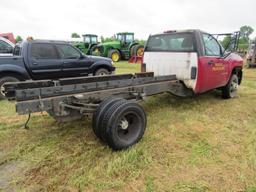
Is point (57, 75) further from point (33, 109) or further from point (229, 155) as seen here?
point (229, 155)

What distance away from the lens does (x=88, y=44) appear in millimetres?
20562

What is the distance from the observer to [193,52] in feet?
15.6

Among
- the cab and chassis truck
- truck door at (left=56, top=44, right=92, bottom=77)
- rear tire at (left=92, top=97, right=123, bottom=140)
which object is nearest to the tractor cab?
truck door at (left=56, top=44, right=92, bottom=77)

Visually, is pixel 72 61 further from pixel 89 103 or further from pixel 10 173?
pixel 10 173

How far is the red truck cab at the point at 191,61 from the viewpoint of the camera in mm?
4801

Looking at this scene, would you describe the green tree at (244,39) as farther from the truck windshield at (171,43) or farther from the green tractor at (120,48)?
the green tractor at (120,48)

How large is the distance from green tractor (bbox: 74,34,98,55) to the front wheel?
1517cm

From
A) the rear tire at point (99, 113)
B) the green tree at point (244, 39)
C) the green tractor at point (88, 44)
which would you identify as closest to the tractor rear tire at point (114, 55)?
the green tractor at point (88, 44)

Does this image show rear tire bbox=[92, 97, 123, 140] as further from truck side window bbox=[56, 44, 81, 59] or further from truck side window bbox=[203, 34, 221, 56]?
truck side window bbox=[56, 44, 81, 59]

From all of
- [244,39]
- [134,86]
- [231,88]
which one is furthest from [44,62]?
[244,39]

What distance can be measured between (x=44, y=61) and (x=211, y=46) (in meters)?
4.68

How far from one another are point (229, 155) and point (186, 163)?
707 mm

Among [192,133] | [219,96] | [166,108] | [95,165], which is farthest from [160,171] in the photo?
[219,96]

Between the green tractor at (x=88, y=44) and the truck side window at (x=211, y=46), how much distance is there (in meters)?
15.3
